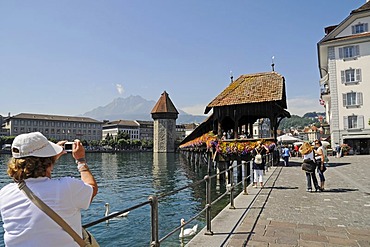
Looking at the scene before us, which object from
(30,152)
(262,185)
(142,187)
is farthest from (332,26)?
(30,152)

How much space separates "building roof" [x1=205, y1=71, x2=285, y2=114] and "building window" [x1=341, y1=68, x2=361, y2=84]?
1471cm

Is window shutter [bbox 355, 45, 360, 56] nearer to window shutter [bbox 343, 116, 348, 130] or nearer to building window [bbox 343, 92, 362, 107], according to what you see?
building window [bbox 343, 92, 362, 107]

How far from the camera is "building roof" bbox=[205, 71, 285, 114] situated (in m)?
19.1

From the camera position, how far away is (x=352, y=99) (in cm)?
3183

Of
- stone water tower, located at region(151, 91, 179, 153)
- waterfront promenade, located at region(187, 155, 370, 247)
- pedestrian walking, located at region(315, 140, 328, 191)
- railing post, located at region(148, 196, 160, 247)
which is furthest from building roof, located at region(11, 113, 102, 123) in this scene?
railing post, located at region(148, 196, 160, 247)

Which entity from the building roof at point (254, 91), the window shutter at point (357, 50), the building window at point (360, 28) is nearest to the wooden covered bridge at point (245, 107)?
the building roof at point (254, 91)

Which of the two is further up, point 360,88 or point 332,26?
point 332,26

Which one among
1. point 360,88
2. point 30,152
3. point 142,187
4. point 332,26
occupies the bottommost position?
point 142,187

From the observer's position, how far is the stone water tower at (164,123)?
269 ft

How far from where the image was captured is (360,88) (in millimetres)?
31703

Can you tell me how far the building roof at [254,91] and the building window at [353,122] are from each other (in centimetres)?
1473

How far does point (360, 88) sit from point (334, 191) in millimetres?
25714

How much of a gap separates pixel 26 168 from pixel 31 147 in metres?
0.13

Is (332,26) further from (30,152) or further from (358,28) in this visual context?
(30,152)
